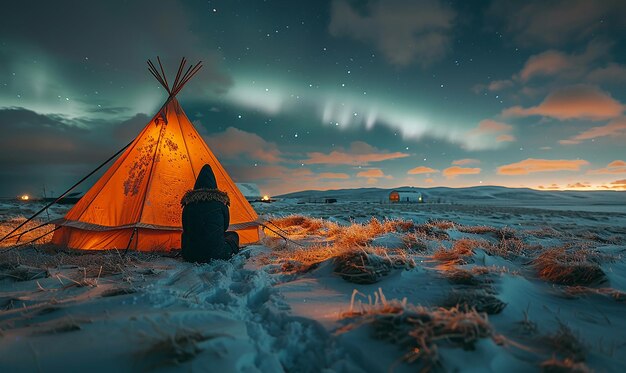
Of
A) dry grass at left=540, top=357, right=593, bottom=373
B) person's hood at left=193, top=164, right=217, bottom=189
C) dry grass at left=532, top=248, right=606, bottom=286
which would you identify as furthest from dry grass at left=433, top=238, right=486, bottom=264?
person's hood at left=193, top=164, right=217, bottom=189

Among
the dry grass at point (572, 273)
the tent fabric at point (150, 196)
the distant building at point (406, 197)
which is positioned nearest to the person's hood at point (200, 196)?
the tent fabric at point (150, 196)

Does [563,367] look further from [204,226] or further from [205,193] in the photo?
[205,193]

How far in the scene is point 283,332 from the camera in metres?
2.33

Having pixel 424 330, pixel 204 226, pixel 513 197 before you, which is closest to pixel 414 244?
pixel 424 330

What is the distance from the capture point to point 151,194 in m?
7.07

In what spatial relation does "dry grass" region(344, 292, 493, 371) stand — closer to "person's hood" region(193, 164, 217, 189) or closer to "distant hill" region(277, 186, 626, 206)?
"person's hood" region(193, 164, 217, 189)

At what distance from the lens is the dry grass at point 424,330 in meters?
1.71

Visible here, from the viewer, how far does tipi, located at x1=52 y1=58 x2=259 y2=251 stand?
677 centimetres

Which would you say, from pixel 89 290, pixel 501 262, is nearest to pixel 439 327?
pixel 501 262

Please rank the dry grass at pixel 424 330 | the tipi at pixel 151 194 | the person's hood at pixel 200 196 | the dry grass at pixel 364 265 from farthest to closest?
the tipi at pixel 151 194 → the person's hood at pixel 200 196 → the dry grass at pixel 364 265 → the dry grass at pixel 424 330

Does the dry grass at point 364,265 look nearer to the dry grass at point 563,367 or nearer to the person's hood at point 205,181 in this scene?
the dry grass at point 563,367

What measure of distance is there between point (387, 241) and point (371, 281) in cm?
260

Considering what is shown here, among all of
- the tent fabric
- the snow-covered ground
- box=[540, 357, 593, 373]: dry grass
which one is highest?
the tent fabric

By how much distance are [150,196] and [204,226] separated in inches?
99.4
